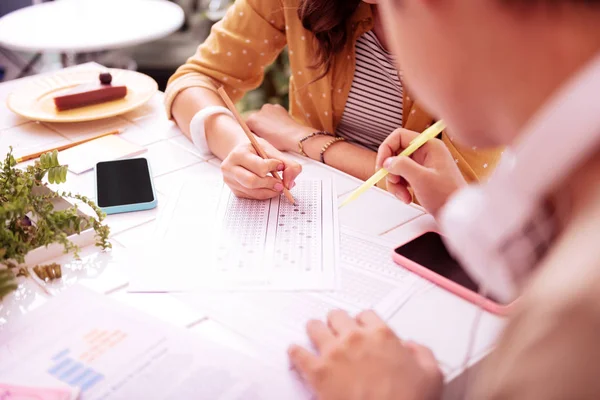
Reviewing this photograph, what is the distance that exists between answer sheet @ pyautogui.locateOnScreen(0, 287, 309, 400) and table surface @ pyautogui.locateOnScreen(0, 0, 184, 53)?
169 centimetres

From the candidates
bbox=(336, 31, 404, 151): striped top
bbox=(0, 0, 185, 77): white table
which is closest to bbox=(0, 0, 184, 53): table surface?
bbox=(0, 0, 185, 77): white table

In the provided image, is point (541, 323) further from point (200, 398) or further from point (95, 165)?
point (95, 165)

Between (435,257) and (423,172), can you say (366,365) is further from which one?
(423,172)

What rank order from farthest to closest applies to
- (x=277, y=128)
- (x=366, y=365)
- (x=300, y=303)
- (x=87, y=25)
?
(x=87, y=25)
(x=277, y=128)
(x=300, y=303)
(x=366, y=365)

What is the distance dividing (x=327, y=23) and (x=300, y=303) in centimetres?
67

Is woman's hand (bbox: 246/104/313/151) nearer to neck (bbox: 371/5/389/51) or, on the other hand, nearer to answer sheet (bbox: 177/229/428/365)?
neck (bbox: 371/5/389/51)

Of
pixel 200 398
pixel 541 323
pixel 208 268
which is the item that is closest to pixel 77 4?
pixel 208 268

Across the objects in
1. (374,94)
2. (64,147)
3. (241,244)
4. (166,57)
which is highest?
(374,94)

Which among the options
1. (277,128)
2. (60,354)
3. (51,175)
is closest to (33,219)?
(51,175)

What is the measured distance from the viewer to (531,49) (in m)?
0.43

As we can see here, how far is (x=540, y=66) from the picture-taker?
43cm

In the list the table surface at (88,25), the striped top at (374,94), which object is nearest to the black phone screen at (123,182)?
the striped top at (374,94)

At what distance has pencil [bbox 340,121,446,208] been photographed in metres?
0.86

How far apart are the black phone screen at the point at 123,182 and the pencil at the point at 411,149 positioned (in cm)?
31
